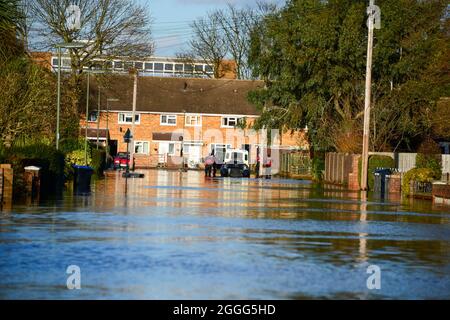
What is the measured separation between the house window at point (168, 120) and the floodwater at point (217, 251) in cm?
7522

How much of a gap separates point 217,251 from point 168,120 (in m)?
90.5

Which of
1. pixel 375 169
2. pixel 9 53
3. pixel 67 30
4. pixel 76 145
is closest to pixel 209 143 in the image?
pixel 67 30

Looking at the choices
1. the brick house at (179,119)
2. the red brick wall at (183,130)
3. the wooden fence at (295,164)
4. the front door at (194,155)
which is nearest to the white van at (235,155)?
the wooden fence at (295,164)

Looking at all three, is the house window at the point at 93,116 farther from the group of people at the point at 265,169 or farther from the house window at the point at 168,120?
the group of people at the point at 265,169

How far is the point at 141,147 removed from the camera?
354 feet

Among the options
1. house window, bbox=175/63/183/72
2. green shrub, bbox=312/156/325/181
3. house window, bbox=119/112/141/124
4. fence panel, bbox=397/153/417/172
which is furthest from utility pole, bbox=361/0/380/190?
house window, bbox=175/63/183/72

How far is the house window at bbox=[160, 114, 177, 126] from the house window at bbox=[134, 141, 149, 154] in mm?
2843

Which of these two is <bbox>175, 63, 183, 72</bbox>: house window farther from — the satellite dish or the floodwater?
the floodwater

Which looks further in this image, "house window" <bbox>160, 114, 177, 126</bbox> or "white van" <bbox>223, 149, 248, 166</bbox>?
"house window" <bbox>160, 114, 177, 126</bbox>

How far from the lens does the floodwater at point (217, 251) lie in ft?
43.9

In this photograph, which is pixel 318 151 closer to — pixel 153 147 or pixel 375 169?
pixel 375 169

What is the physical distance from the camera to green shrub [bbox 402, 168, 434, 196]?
151 feet

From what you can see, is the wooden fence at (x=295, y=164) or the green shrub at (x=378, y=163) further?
the wooden fence at (x=295, y=164)

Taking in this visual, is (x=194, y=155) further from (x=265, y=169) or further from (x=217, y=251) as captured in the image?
(x=217, y=251)
